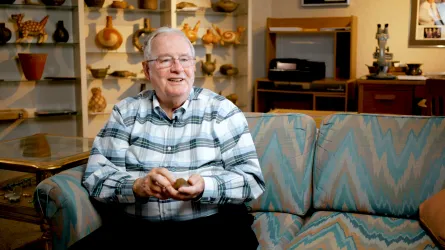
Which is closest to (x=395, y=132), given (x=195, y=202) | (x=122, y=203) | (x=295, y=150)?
(x=295, y=150)

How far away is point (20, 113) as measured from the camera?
14.5 feet

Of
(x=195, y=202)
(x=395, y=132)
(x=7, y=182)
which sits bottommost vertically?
(x=7, y=182)

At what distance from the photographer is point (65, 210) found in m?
1.84

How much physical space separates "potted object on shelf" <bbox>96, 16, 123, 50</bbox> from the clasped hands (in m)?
3.20

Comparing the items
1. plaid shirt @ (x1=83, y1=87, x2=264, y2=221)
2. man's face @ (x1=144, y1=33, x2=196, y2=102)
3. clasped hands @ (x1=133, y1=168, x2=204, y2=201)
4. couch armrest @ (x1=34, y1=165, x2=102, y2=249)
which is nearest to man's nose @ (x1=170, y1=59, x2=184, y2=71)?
man's face @ (x1=144, y1=33, x2=196, y2=102)

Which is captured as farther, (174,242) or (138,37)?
(138,37)

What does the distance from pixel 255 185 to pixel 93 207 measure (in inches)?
22.5

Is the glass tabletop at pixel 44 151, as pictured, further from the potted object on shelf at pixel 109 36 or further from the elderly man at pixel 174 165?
the potted object on shelf at pixel 109 36

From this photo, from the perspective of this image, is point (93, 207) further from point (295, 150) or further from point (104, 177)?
point (295, 150)

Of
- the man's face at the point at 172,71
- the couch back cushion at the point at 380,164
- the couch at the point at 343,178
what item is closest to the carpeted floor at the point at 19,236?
the couch at the point at 343,178

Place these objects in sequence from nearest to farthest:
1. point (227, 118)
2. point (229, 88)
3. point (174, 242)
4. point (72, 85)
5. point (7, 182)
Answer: point (174, 242)
point (227, 118)
point (7, 182)
point (72, 85)
point (229, 88)

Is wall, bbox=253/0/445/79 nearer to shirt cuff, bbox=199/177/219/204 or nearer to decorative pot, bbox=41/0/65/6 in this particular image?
decorative pot, bbox=41/0/65/6

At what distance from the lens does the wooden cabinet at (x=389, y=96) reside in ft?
14.2

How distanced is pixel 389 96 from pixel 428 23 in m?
0.92
